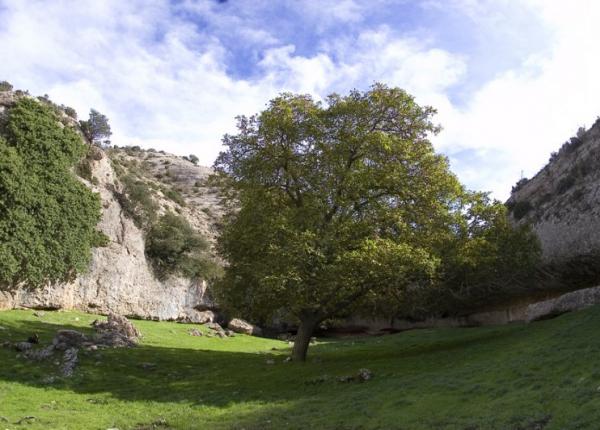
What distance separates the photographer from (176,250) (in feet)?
179

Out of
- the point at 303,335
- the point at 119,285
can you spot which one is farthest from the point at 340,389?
the point at 119,285

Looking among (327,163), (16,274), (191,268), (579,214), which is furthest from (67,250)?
(579,214)

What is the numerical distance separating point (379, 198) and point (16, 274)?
27.7m

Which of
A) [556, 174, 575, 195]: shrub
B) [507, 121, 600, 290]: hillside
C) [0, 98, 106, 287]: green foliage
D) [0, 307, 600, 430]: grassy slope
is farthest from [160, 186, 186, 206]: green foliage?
[556, 174, 575, 195]: shrub

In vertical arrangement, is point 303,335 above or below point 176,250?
below

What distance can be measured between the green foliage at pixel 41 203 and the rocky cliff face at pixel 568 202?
1394 inches

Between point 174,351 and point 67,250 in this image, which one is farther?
point 67,250

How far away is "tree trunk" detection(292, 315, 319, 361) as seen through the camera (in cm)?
2633

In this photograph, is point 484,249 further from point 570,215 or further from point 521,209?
point 521,209

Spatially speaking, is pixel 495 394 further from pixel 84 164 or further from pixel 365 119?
pixel 84 164

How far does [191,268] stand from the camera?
180ft

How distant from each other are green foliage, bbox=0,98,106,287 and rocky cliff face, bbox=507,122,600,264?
35.4 meters

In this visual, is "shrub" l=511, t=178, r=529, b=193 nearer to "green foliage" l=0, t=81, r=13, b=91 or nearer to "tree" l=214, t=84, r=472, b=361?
"tree" l=214, t=84, r=472, b=361

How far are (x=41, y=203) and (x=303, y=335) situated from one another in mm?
25314
